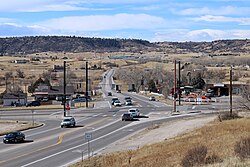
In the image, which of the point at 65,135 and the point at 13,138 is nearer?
the point at 13,138

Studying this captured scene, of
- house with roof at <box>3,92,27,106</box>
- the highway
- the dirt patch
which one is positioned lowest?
the dirt patch

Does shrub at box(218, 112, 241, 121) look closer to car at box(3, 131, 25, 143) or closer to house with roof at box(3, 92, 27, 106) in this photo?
car at box(3, 131, 25, 143)

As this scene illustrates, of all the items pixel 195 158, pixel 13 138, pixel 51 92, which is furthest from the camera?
pixel 51 92

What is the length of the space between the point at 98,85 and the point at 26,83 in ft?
70.0

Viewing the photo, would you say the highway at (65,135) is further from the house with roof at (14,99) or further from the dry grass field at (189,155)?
the house with roof at (14,99)

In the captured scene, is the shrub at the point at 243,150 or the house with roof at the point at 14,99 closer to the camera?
the shrub at the point at 243,150

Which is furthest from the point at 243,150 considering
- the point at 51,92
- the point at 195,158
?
the point at 51,92

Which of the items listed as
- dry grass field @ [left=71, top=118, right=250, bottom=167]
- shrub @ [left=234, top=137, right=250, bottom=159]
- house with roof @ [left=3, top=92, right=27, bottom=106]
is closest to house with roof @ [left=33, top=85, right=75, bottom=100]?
house with roof @ [left=3, top=92, right=27, bottom=106]

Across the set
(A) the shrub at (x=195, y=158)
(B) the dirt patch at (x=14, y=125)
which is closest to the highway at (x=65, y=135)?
(B) the dirt patch at (x=14, y=125)

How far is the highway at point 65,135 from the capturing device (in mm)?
36688

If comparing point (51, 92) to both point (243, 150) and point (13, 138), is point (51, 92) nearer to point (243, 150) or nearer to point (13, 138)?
point (13, 138)

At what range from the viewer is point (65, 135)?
51.9m

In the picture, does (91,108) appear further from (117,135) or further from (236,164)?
(236,164)

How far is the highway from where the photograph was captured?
36.7 meters
